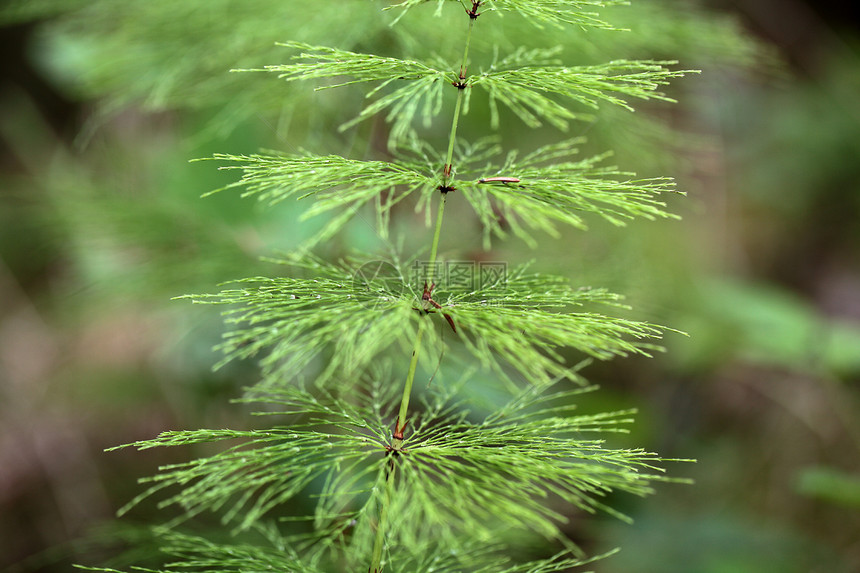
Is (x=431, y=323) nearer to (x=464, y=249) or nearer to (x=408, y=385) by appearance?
(x=408, y=385)

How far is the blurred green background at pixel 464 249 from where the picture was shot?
1.09m

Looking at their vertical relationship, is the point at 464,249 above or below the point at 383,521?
above

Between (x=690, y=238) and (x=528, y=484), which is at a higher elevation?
(x=690, y=238)

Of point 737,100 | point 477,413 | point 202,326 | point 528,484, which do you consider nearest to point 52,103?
point 202,326

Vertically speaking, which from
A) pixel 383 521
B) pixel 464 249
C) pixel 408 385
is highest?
pixel 464 249

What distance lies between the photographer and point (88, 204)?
120 centimetres

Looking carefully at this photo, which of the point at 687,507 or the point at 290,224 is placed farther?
the point at 687,507

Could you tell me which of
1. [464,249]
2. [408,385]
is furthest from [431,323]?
[464,249]

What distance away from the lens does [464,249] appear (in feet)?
4.05

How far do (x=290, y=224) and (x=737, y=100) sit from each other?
93.9 inches

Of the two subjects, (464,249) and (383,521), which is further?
(464,249)

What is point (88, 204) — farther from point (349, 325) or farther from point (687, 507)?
point (687, 507)

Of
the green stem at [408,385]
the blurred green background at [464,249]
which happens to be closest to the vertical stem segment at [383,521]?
the green stem at [408,385]

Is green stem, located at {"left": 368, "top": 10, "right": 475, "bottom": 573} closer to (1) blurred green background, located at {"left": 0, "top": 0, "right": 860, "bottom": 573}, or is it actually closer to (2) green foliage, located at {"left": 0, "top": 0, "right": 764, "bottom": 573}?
(2) green foliage, located at {"left": 0, "top": 0, "right": 764, "bottom": 573}
